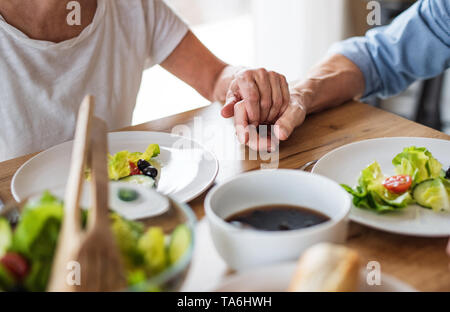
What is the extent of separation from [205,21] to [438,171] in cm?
251

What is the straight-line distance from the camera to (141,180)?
2.84ft

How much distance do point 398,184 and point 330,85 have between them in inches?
18.3

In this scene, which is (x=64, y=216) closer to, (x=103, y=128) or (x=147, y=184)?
(x=103, y=128)

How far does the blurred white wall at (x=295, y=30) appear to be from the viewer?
296 cm

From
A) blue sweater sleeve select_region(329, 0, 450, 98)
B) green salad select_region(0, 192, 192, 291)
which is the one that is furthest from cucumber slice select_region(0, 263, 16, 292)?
blue sweater sleeve select_region(329, 0, 450, 98)

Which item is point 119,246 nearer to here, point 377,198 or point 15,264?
point 15,264

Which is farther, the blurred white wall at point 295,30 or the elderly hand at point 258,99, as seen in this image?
the blurred white wall at point 295,30

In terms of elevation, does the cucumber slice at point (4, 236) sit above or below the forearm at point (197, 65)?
above

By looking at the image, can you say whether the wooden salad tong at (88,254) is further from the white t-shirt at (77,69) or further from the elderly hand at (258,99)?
the white t-shirt at (77,69)

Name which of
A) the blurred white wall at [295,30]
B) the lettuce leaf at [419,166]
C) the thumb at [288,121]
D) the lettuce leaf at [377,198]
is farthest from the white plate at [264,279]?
the blurred white wall at [295,30]

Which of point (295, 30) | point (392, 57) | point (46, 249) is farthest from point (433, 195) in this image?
point (295, 30)

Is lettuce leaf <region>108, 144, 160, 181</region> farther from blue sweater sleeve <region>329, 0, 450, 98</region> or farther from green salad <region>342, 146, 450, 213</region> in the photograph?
blue sweater sleeve <region>329, 0, 450, 98</region>

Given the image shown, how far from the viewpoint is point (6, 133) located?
3.83 ft
